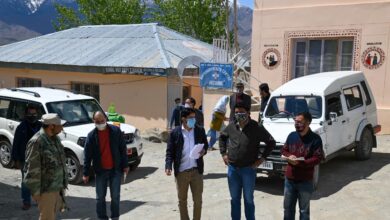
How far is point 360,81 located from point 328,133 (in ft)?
8.00

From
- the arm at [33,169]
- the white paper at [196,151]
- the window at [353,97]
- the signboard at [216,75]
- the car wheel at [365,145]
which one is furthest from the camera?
the signboard at [216,75]

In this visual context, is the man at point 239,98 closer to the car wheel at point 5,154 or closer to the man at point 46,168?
the man at point 46,168

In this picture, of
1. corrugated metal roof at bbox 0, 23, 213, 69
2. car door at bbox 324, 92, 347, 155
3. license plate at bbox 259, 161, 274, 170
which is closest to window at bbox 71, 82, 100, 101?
corrugated metal roof at bbox 0, 23, 213, 69

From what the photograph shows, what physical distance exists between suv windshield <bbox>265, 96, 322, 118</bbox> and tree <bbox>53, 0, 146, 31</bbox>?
35597 millimetres

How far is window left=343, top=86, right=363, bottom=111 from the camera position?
9.77 m

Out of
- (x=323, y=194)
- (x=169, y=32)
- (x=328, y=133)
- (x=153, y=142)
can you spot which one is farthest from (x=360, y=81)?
(x=169, y=32)

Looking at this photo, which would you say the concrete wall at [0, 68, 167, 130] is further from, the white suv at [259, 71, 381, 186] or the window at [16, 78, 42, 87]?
the white suv at [259, 71, 381, 186]

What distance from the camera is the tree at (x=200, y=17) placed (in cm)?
4012

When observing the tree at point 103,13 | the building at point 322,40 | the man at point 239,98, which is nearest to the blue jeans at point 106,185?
the man at point 239,98

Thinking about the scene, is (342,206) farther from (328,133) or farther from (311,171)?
(311,171)

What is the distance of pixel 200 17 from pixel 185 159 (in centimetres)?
3610

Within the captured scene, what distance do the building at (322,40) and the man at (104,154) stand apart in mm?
9621

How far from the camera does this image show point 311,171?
18.2ft

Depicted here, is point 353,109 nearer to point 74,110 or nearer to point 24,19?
point 74,110
